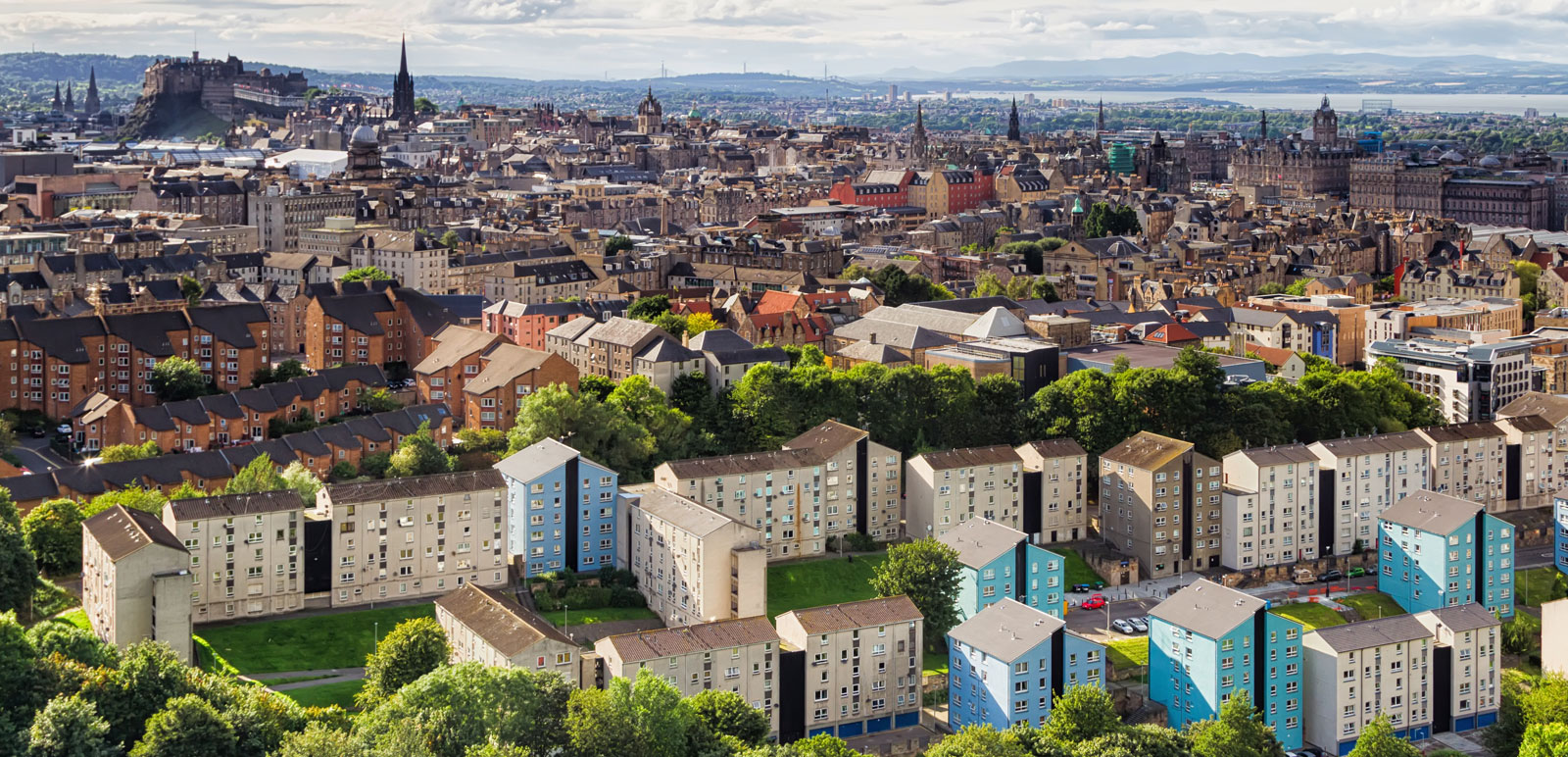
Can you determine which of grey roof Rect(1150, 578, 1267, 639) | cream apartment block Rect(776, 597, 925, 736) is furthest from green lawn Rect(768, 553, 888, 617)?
grey roof Rect(1150, 578, 1267, 639)

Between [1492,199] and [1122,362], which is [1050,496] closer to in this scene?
[1122,362]

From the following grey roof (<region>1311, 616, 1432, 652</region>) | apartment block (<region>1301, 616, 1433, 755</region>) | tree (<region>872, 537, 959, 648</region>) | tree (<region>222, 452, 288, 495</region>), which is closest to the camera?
apartment block (<region>1301, 616, 1433, 755</region>)

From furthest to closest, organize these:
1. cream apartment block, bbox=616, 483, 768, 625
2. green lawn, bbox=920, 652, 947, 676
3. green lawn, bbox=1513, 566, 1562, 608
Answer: green lawn, bbox=1513, 566, 1562, 608 → cream apartment block, bbox=616, 483, 768, 625 → green lawn, bbox=920, 652, 947, 676

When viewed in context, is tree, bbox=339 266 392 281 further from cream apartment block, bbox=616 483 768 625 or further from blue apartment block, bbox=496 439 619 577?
cream apartment block, bbox=616 483 768 625

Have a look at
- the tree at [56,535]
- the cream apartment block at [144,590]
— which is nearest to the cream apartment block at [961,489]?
the cream apartment block at [144,590]

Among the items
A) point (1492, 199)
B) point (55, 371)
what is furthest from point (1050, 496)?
point (1492, 199)

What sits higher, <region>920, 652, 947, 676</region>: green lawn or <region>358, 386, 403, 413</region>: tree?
<region>358, 386, 403, 413</region>: tree
